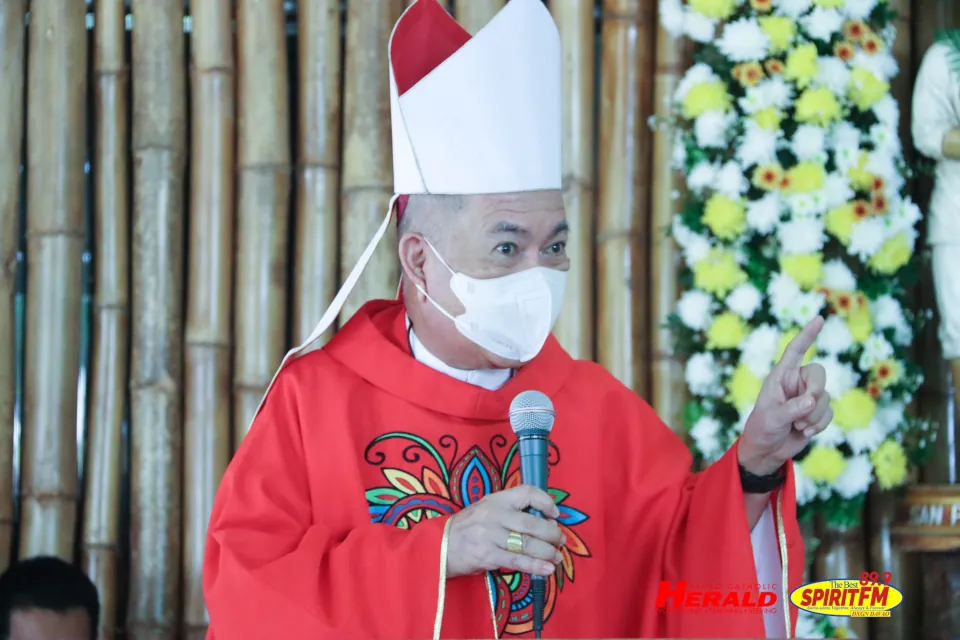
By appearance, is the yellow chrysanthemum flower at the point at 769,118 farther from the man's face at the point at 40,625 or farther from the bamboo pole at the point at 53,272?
the man's face at the point at 40,625

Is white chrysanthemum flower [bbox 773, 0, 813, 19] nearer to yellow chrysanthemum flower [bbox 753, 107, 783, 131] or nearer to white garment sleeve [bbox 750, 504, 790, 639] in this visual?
yellow chrysanthemum flower [bbox 753, 107, 783, 131]

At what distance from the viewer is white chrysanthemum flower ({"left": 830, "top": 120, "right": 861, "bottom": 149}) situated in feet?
14.0

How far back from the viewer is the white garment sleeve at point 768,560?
256 cm

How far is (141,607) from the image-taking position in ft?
14.1

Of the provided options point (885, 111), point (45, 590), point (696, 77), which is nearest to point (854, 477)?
point (885, 111)

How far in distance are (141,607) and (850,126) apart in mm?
3089

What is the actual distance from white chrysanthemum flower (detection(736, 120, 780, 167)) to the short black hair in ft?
8.75

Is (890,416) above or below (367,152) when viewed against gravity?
below

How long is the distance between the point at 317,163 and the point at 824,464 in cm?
212

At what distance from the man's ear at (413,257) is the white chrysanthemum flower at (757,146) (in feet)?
6.79

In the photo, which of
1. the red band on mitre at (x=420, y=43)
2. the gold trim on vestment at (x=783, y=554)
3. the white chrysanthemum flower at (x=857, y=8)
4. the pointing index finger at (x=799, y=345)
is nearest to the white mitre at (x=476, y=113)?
the red band on mitre at (x=420, y=43)

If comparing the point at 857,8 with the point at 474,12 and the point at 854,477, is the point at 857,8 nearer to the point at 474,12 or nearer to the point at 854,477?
the point at 474,12

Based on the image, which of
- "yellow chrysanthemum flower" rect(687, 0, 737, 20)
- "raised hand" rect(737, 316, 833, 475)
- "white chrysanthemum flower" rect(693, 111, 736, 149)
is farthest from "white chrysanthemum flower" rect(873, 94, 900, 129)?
"raised hand" rect(737, 316, 833, 475)

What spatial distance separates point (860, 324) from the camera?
13.8 feet
